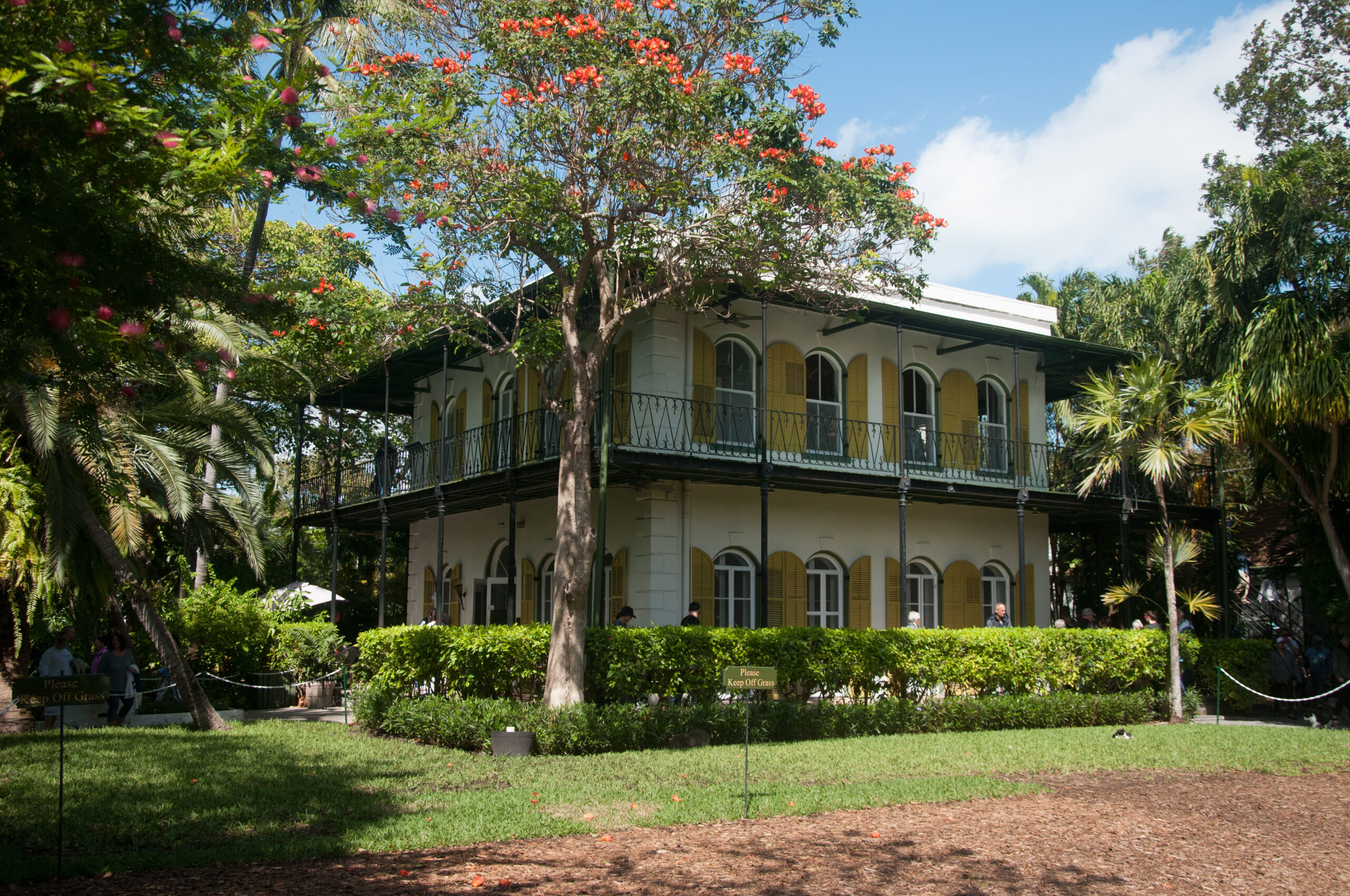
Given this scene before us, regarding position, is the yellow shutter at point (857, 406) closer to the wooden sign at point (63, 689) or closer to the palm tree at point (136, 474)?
the palm tree at point (136, 474)

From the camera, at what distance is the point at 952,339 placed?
→ 1934 centimetres

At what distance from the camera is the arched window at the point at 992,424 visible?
19688mm

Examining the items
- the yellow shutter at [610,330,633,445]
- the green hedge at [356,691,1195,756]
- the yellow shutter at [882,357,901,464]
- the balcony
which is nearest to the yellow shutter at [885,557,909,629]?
the balcony

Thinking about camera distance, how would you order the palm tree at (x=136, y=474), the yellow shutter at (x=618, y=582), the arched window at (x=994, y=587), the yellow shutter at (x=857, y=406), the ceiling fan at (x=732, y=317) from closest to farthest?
the palm tree at (x=136, y=474)
the ceiling fan at (x=732, y=317)
the yellow shutter at (x=618, y=582)
the yellow shutter at (x=857, y=406)
the arched window at (x=994, y=587)

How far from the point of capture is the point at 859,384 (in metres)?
18.2

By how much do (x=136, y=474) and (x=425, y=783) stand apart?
742cm

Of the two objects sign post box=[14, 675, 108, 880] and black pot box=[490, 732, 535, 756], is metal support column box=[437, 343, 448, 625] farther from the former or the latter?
sign post box=[14, 675, 108, 880]

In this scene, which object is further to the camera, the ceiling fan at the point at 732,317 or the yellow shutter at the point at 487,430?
the yellow shutter at the point at 487,430

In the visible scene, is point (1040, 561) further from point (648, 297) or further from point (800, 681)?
point (648, 297)

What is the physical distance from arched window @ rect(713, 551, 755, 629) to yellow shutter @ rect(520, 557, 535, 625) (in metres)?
3.59

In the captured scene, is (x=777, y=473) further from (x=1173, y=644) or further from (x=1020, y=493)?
(x=1173, y=644)

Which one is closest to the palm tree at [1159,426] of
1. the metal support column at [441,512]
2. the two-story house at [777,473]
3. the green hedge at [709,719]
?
the two-story house at [777,473]

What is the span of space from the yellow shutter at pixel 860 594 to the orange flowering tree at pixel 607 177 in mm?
6356

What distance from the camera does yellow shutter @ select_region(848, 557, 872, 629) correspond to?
1761cm
